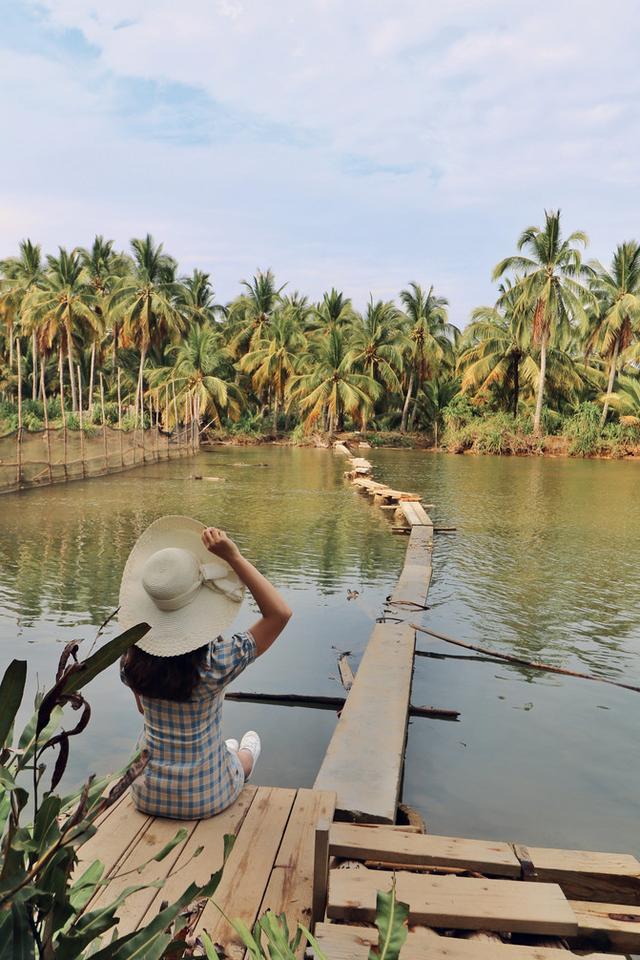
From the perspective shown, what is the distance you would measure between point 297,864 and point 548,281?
31.8 meters

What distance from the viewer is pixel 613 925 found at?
254 centimetres

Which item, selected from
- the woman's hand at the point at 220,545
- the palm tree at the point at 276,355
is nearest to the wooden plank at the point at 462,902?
the woman's hand at the point at 220,545

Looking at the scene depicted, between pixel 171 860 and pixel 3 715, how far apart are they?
186 centimetres

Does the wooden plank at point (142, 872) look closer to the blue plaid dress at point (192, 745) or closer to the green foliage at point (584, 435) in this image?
the blue plaid dress at point (192, 745)

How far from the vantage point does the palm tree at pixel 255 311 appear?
139ft

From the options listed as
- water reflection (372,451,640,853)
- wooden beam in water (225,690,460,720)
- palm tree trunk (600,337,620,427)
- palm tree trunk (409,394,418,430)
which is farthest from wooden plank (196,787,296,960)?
palm tree trunk (409,394,418,430)

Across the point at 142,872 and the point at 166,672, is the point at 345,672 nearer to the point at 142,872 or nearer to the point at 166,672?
the point at 166,672

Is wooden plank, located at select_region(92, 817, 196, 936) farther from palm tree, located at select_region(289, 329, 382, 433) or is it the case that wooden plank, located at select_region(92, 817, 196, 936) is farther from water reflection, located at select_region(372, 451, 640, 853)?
palm tree, located at select_region(289, 329, 382, 433)

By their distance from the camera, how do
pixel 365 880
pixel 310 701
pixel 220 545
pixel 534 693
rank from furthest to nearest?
pixel 534 693, pixel 310 701, pixel 220 545, pixel 365 880

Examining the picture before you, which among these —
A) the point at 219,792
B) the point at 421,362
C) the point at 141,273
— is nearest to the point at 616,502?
the point at 219,792

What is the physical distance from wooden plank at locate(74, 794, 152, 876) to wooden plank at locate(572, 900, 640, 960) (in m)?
1.55

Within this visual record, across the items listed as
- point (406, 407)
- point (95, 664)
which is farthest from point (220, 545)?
point (406, 407)

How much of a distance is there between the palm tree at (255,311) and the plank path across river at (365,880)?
39969mm

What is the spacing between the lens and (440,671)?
21.0 feet
